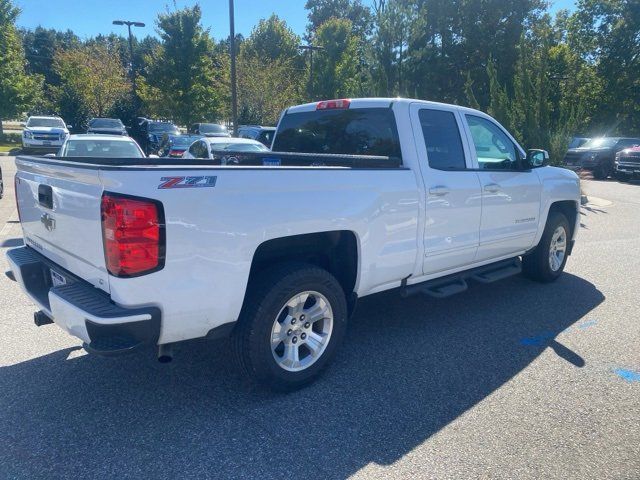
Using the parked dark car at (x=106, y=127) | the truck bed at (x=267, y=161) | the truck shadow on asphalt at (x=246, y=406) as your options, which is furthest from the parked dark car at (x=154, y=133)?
the truck shadow on asphalt at (x=246, y=406)

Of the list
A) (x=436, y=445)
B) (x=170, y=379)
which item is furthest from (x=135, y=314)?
(x=436, y=445)

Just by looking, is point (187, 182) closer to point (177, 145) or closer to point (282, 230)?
point (282, 230)

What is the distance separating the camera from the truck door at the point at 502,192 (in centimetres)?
492

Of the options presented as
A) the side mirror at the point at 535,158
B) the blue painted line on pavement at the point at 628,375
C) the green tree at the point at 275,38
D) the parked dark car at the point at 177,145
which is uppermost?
the green tree at the point at 275,38

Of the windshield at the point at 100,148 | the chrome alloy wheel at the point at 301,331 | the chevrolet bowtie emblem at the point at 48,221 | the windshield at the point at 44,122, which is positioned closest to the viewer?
the chevrolet bowtie emblem at the point at 48,221

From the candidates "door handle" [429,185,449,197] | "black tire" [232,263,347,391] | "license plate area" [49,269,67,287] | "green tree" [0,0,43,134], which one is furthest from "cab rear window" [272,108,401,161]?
"green tree" [0,0,43,134]

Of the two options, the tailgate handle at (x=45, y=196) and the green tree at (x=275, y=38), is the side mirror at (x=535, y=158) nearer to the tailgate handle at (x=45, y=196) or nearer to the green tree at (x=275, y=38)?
the tailgate handle at (x=45, y=196)

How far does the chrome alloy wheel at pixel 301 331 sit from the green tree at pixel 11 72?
32.1m

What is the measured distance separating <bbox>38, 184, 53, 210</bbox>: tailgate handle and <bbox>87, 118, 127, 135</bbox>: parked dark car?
23.0 metres

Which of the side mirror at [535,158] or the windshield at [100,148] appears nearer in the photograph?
the side mirror at [535,158]

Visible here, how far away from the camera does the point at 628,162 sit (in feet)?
68.8

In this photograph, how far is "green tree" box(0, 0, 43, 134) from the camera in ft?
94.6

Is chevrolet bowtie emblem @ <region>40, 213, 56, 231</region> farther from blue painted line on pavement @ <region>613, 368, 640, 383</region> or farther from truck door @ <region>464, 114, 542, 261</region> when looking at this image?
blue painted line on pavement @ <region>613, 368, 640, 383</region>

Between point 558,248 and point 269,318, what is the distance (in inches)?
177
